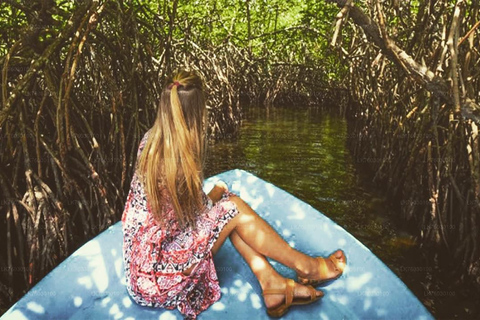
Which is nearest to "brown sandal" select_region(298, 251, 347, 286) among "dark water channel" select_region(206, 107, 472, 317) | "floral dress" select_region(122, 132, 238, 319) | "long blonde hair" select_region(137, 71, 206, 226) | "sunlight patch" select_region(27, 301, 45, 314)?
"floral dress" select_region(122, 132, 238, 319)

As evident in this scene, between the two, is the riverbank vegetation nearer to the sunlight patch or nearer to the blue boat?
the blue boat

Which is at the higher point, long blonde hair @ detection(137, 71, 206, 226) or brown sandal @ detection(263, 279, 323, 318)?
long blonde hair @ detection(137, 71, 206, 226)

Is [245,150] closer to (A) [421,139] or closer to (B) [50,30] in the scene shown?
(A) [421,139]

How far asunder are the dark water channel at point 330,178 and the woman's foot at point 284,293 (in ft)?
4.12

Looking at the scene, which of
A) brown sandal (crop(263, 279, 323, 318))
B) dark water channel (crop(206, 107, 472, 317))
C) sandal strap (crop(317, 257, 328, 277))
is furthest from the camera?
dark water channel (crop(206, 107, 472, 317))

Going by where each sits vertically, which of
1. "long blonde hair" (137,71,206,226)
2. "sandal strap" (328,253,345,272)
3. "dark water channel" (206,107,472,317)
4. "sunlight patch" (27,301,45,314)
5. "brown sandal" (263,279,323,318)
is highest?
"long blonde hair" (137,71,206,226)

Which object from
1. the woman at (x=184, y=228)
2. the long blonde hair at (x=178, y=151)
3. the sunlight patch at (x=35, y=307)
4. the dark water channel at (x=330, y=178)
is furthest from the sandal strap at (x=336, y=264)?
the sunlight patch at (x=35, y=307)

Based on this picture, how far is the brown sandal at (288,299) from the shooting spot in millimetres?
2078

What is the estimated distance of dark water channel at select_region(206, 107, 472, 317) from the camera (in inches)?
134

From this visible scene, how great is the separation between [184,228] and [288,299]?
65 cm

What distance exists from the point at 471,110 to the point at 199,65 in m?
5.84

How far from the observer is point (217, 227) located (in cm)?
203


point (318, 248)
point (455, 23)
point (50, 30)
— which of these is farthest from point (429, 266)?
point (50, 30)

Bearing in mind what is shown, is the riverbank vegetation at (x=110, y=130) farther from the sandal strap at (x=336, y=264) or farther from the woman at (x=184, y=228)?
the sandal strap at (x=336, y=264)
